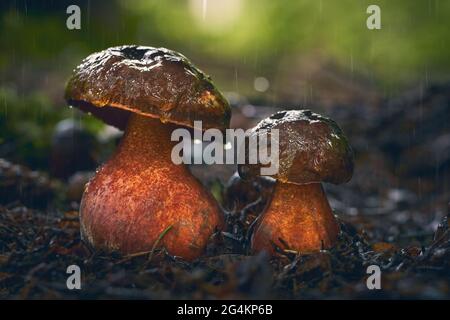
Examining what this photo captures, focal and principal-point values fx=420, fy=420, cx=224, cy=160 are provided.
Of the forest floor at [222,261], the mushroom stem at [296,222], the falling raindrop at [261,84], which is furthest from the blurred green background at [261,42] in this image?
the mushroom stem at [296,222]

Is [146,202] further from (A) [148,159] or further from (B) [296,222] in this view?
(B) [296,222]

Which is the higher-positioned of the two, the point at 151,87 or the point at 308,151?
the point at 151,87

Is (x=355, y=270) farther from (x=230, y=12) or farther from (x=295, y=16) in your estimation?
(x=230, y=12)

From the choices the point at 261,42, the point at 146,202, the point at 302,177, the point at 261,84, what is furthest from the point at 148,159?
the point at 261,42

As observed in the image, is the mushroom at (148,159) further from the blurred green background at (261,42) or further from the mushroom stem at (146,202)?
the blurred green background at (261,42)

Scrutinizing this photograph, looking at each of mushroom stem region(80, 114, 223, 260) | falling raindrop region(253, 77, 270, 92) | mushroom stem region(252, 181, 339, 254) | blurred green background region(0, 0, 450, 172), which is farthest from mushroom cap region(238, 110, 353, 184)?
falling raindrop region(253, 77, 270, 92)
